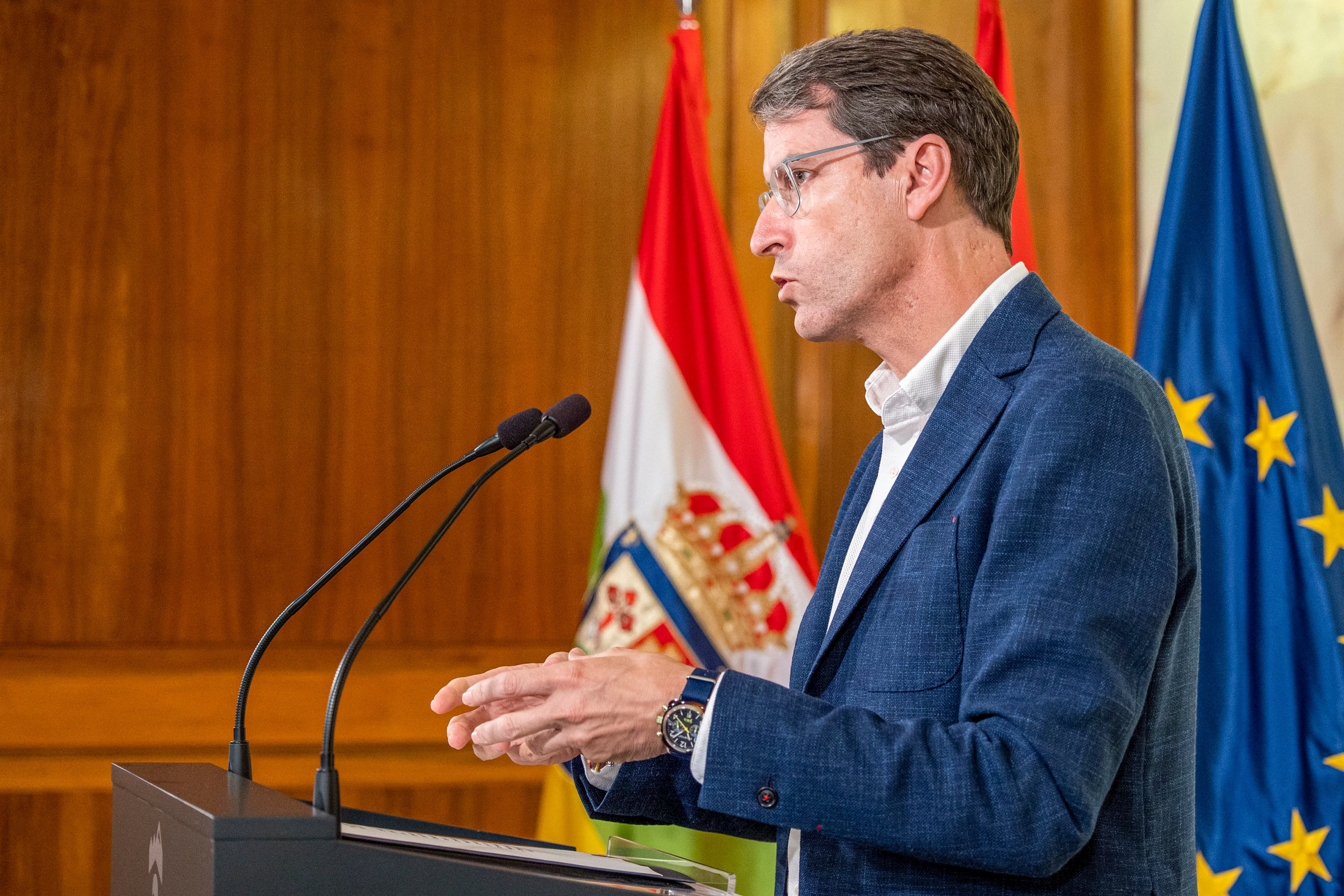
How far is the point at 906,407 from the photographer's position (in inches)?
54.7

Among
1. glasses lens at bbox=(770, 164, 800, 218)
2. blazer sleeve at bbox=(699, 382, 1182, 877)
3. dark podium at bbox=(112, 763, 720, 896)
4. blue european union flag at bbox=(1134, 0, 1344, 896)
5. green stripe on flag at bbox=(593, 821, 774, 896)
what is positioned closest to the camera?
dark podium at bbox=(112, 763, 720, 896)

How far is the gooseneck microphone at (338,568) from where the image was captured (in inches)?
45.9

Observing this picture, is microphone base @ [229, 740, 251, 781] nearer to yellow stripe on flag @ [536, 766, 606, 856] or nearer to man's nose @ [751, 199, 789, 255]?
man's nose @ [751, 199, 789, 255]

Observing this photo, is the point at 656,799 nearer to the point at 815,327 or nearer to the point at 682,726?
the point at 682,726

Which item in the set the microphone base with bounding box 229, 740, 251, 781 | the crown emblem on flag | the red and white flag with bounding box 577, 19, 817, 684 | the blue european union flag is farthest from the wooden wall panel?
the microphone base with bounding box 229, 740, 251, 781

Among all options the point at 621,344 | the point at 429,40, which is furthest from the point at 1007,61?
the point at 429,40

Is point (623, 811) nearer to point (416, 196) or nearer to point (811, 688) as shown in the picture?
point (811, 688)

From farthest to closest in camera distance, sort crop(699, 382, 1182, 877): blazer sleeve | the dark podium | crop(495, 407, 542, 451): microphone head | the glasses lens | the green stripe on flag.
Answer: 1. the green stripe on flag
2. the glasses lens
3. crop(495, 407, 542, 451): microphone head
4. crop(699, 382, 1182, 877): blazer sleeve
5. the dark podium

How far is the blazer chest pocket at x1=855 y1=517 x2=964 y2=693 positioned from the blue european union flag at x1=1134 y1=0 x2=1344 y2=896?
1554 millimetres

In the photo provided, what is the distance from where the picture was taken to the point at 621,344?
2.96 meters

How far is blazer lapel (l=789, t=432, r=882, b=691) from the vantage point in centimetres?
136

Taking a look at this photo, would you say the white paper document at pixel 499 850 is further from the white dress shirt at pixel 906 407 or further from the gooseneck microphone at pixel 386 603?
the white dress shirt at pixel 906 407

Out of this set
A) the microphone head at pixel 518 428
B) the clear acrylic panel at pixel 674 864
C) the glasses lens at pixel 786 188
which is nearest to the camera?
the clear acrylic panel at pixel 674 864

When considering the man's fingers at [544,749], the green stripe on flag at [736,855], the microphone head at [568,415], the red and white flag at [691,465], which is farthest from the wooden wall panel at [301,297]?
the man's fingers at [544,749]
